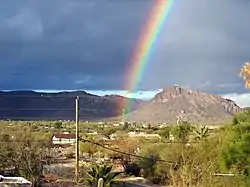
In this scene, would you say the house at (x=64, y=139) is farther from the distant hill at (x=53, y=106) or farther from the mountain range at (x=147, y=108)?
the mountain range at (x=147, y=108)

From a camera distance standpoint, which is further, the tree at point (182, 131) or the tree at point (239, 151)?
the tree at point (182, 131)

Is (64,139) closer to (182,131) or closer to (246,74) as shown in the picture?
(182,131)

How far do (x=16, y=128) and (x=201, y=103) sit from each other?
433 feet

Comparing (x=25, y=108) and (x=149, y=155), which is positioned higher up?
(x=25, y=108)

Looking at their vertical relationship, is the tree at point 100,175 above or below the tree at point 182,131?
below

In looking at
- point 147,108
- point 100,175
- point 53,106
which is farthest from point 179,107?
point 100,175

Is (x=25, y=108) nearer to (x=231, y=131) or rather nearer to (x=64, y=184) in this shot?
(x=64, y=184)

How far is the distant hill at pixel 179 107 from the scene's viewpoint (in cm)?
16125

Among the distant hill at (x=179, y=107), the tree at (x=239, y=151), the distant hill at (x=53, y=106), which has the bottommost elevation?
the tree at (x=239, y=151)

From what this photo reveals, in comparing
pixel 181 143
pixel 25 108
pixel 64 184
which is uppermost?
pixel 25 108

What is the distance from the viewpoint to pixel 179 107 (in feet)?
590

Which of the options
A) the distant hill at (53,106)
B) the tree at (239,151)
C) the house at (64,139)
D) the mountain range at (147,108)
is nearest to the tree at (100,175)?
the tree at (239,151)

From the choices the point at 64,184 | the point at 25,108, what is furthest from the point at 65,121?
the point at 64,184

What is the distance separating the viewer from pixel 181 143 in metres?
44.7
